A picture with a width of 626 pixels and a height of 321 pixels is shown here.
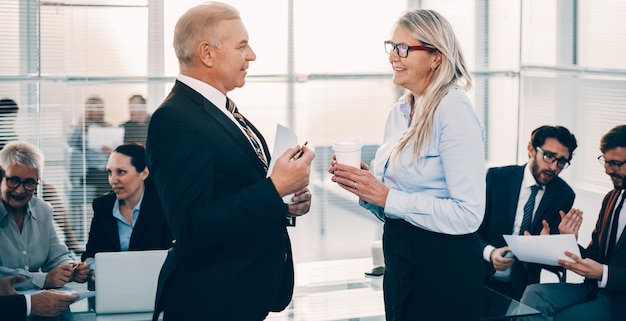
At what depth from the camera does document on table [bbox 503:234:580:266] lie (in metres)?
3.29

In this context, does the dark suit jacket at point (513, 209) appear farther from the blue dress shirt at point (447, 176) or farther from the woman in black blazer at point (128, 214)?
the blue dress shirt at point (447, 176)

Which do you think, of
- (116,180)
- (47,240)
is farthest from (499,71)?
(47,240)

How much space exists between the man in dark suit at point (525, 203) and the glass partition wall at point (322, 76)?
71 centimetres

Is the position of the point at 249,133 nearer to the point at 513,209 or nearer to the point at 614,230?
the point at 614,230

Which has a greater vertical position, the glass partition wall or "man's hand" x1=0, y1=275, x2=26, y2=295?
the glass partition wall

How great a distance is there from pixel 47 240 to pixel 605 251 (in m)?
2.61

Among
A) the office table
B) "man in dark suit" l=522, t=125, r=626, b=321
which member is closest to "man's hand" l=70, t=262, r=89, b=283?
the office table

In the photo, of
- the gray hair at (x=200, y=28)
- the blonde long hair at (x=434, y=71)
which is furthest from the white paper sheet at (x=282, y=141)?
the blonde long hair at (x=434, y=71)

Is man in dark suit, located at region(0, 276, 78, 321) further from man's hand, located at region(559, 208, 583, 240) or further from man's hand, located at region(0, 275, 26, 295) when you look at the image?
man's hand, located at region(559, 208, 583, 240)

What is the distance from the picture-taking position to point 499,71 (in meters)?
5.30

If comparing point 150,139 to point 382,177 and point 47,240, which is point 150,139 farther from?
point 47,240

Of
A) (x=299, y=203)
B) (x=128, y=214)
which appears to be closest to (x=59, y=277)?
(x=128, y=214)

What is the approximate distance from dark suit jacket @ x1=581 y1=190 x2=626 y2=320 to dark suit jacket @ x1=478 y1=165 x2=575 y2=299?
23 cm

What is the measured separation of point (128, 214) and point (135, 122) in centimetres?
115
